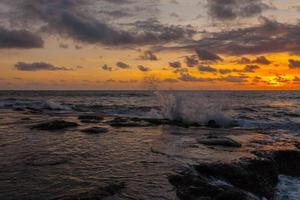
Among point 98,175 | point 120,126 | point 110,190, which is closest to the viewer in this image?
point 110,190

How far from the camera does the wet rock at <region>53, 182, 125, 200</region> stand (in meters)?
7.57

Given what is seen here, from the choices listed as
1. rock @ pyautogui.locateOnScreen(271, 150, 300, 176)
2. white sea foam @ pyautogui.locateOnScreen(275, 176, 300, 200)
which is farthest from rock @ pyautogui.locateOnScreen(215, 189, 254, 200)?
rock @ pyautogui.locateOnScreen(271, 150, 300, 176)

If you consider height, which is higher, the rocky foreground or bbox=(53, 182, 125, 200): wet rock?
bbox=(53, 182, 125, 200): wet rock

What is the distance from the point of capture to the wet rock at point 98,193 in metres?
7.57

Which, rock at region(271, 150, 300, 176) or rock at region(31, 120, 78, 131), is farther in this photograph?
rock at region(31, 120, 78, 131)

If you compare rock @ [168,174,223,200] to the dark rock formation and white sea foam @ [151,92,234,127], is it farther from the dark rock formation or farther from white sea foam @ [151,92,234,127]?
white sea foam @ [151,92,234,127]

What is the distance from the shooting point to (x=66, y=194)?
780 centimetres

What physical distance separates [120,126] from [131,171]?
1252cm

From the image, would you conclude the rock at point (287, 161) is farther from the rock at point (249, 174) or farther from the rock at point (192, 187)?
the rock at point (192, 187)

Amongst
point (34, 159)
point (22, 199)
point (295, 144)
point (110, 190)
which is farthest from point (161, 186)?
point (295, 144)

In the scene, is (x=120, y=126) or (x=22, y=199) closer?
(x=22, y=199)

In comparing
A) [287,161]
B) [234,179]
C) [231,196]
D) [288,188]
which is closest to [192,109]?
[287,161]

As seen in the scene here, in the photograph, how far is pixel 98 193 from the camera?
25.9ft

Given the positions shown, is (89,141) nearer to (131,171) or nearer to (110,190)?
(131,171)
